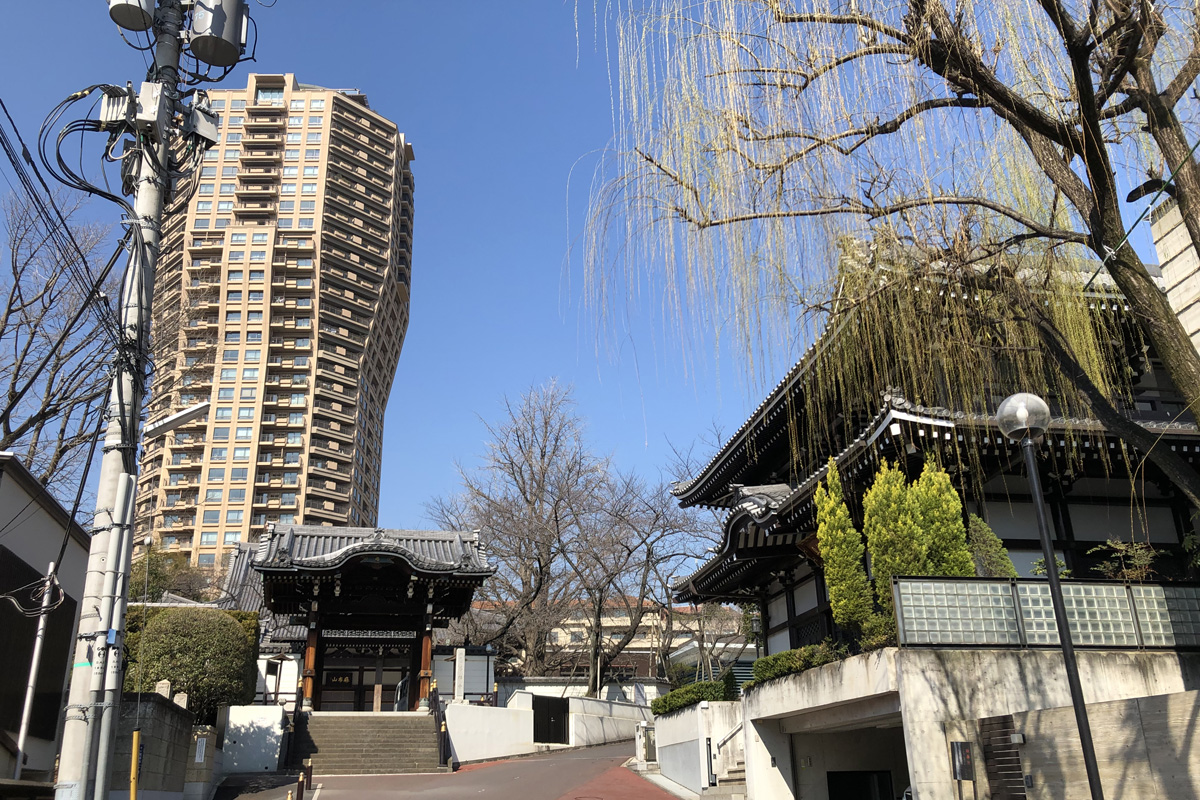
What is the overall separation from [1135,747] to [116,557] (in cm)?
939

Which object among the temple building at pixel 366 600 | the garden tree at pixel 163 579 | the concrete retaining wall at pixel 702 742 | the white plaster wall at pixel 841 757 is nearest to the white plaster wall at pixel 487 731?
the temple building at pixel 366 600

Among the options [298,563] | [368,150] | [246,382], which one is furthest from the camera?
[368,150]

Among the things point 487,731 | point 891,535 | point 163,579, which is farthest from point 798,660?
point 163,579

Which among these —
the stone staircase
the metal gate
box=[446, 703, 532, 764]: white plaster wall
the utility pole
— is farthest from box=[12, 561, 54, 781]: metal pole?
the metal gate

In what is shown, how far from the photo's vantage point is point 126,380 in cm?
854

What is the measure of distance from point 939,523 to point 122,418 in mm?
9466

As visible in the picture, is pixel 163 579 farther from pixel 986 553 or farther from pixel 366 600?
pixel 986 553

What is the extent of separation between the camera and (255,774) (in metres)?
19.2

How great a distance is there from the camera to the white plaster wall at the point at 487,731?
23188 mm

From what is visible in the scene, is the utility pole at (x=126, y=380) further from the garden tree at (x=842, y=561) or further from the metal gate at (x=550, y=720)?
the metal gate at (x=550, y=720)

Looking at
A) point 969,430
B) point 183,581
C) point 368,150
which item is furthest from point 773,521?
point 368,150

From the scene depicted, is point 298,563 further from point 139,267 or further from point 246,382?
point 246,382

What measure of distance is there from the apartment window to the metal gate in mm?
74682

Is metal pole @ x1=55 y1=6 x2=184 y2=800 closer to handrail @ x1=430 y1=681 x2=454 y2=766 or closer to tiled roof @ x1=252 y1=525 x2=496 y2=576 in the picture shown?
handrail @ x1=430 y1=681 x2=454 y2=766
